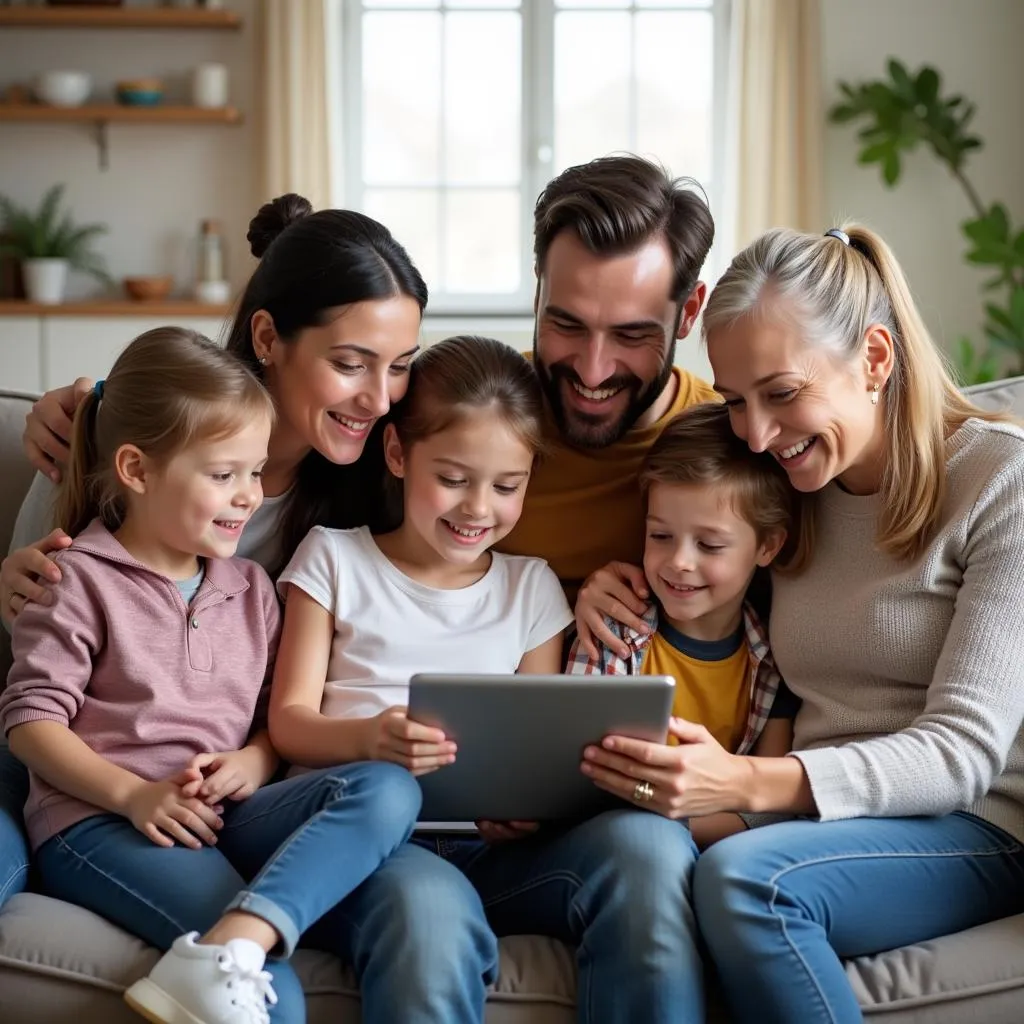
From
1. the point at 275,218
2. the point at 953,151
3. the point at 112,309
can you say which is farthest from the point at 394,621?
the point at 953,151

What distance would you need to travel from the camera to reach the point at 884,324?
1.79m

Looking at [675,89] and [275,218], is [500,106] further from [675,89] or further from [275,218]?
[275,218]

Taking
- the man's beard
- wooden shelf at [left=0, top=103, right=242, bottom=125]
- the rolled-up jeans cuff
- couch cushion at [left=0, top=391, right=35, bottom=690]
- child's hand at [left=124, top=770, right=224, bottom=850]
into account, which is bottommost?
the rolled-up jeans cuff

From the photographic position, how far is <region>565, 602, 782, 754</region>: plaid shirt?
184 centimetres

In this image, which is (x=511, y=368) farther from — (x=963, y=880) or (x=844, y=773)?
(x=963, y=880)

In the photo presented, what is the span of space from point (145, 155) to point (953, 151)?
2983mm

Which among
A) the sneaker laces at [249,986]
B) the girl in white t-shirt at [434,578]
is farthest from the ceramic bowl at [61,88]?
the sneaker laces at [249,986]

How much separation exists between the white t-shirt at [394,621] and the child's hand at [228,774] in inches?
5.2

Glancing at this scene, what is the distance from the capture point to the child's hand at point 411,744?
1.55 meters

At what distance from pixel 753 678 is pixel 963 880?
40 centimetres

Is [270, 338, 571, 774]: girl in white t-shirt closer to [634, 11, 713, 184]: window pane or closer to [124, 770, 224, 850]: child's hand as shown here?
[124, 770, 224, 850]: child's hand

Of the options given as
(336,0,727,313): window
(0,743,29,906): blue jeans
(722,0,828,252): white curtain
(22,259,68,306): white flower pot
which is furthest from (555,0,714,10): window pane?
(0,743,29,906): blue jeans

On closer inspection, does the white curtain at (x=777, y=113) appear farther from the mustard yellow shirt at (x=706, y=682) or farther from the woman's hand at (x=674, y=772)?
the woman's hand at (x=674, y=772)

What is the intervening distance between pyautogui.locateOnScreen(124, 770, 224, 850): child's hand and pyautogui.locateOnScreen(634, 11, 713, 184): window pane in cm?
413
